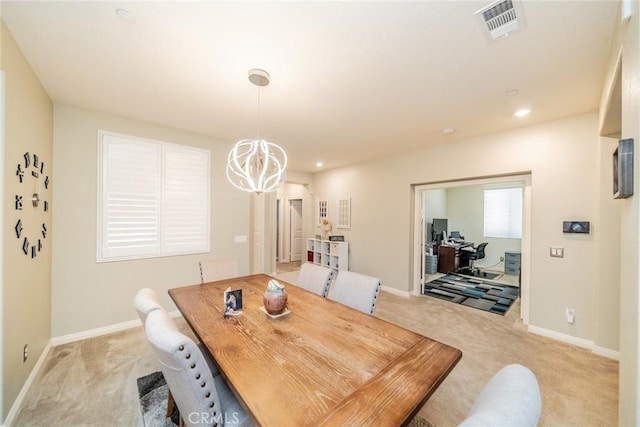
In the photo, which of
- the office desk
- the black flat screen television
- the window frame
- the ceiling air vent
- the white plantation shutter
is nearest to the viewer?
the ceiling air vent

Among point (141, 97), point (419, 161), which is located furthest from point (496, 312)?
point (141, 97)

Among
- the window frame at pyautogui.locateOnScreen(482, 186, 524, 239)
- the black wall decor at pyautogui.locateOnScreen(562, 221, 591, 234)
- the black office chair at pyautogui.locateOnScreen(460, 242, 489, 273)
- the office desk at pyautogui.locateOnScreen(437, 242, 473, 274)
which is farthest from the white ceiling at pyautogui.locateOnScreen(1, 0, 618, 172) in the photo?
the window frame at pyautogui.locateOnScreen(482, 186, 524, 239)

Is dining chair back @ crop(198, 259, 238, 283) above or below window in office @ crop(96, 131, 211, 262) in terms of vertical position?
below

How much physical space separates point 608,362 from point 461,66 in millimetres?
3199

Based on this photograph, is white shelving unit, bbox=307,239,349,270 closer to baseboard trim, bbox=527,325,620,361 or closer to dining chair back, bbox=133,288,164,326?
baseboard trim, bbox=527,325,620,361

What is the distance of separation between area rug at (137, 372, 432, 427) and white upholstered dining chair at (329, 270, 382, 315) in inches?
29.5

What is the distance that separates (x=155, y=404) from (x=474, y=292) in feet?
16.4

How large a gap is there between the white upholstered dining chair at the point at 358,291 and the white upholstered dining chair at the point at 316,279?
0.17 meters

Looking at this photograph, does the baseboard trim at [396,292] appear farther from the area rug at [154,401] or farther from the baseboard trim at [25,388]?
the baseboard trim at [25,388]

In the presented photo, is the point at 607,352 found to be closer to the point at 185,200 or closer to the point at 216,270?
the point at 216,270

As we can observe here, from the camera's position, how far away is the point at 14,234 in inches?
70.2

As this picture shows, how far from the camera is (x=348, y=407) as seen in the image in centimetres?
91

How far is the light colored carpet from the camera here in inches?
69.2

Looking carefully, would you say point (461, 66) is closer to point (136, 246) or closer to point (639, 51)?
point (639, 51)
